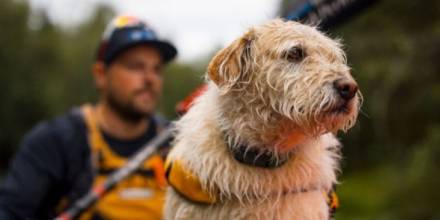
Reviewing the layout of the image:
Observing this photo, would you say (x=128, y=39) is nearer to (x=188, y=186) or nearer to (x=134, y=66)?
(x=134, y=66)

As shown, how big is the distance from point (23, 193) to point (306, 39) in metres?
3.07

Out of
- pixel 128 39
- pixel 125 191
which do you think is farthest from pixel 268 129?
pixel 128 39

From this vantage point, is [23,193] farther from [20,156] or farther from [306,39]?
[306,39]

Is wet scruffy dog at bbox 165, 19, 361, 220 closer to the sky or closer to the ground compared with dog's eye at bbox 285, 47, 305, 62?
closer to the ground

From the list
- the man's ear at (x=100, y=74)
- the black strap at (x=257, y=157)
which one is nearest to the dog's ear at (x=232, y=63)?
the black strap at (x=257, y=157)

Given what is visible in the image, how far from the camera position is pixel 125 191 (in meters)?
5.83

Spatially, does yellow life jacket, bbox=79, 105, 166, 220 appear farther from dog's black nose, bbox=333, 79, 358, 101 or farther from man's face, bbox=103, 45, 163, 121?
dog's black nose, bbox=333, 79, 358, 101

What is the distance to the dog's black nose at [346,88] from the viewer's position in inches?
119

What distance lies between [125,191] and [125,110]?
797 mm

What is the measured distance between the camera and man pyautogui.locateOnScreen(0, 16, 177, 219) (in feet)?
18.6

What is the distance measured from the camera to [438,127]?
1270 cm

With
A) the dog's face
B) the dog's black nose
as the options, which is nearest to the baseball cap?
the dog's face

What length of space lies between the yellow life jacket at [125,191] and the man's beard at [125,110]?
1.45ft

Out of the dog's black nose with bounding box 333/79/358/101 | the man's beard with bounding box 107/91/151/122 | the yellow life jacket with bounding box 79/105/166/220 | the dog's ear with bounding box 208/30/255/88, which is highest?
the dog's ear with bounding box 208/30/255/88
